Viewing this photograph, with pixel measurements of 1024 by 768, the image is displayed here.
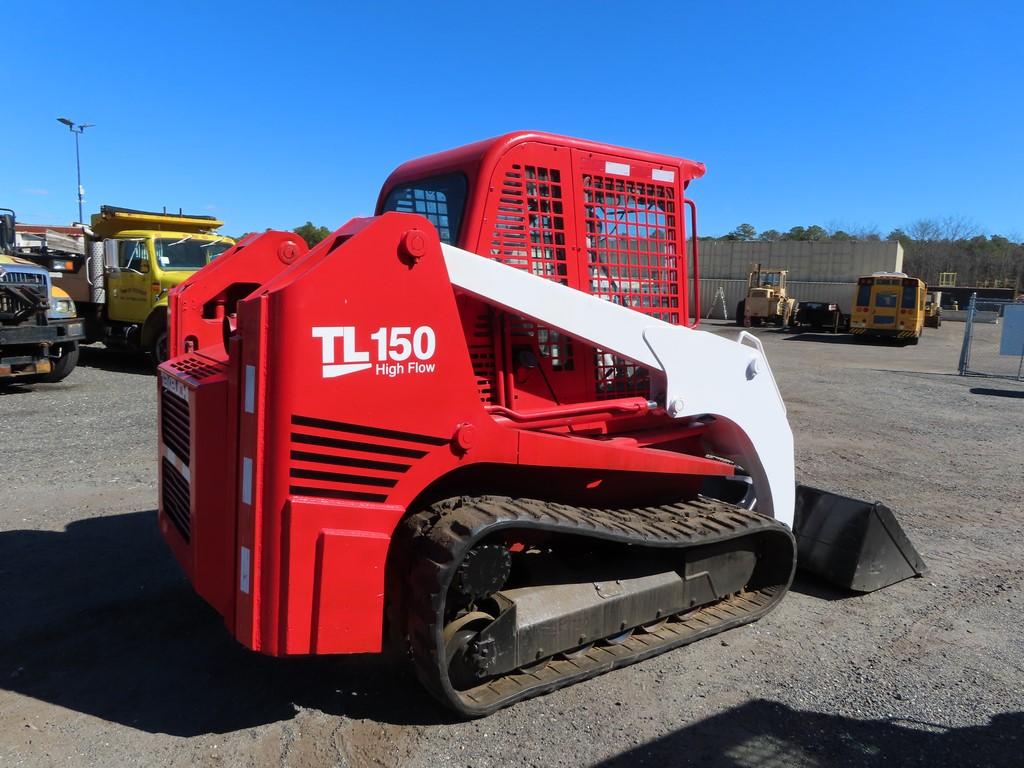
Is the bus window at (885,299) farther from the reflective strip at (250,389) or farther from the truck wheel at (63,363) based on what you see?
the reflective strip at (250,389)

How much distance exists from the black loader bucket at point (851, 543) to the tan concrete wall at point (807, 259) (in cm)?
4493

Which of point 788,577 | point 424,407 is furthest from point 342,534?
point 788,577

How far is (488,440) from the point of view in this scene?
2.98m

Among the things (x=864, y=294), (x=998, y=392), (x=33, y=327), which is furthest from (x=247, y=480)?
(x=864, y=294)

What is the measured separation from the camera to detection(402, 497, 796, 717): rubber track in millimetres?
2793

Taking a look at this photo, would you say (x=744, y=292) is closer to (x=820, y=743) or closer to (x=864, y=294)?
(x=864, y=294)

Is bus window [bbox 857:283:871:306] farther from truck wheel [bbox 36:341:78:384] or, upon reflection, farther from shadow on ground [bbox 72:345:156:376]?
truck wheel [bbox 36:341:78:384]

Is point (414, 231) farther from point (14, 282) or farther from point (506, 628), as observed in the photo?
point (14, 282)

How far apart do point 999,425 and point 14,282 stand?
46.2 feet

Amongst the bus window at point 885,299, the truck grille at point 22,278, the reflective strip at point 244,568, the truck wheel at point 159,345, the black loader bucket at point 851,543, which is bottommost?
the black loader bucket at point 851,543

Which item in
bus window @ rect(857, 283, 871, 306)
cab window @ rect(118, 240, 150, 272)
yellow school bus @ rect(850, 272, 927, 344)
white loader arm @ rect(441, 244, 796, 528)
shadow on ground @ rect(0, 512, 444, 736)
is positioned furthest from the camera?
bus window @ rect(857, 283, 871, 306)

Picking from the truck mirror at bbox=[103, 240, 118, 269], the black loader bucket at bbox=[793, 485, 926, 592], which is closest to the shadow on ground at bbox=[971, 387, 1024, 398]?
the black loader bucket at bbox=[793, 485, 926, 592]

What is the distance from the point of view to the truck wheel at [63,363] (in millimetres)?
10906

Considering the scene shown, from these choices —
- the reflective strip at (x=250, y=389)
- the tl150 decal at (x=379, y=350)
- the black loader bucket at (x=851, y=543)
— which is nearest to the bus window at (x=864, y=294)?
the black loader bucket at (x=851, y=543)
